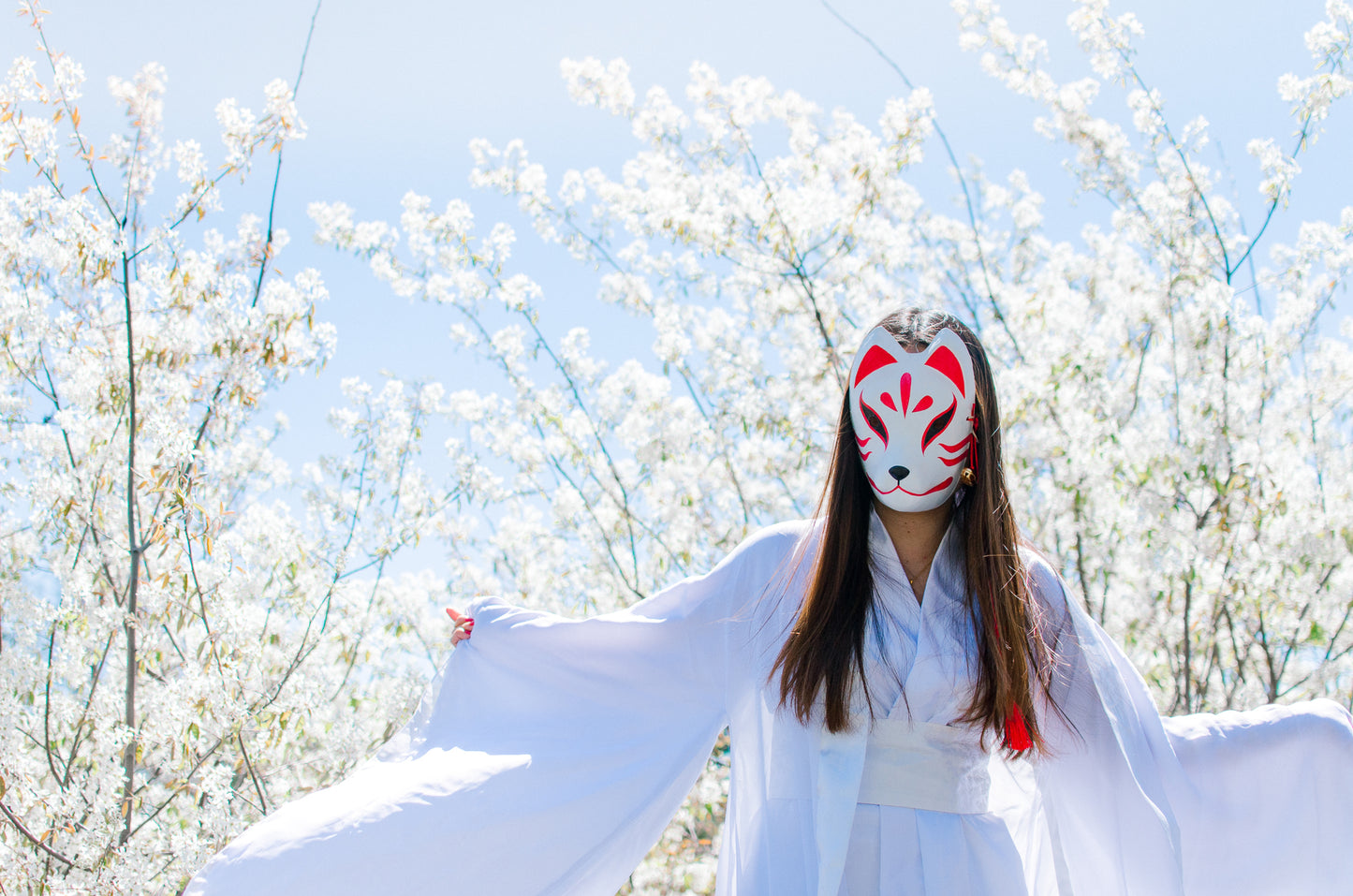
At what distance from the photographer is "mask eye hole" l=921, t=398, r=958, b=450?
1.74 meters

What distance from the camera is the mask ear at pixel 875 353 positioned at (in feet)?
5.83

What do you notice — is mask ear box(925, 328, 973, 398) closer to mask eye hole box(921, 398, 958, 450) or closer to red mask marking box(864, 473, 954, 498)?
mask eye hole box(921, 398, 958, 450)

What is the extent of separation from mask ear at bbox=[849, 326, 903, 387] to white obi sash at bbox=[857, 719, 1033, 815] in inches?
23.9

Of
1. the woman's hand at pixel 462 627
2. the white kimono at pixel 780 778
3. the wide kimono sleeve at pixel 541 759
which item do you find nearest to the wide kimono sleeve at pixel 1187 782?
the white kimono at pixel 780 778

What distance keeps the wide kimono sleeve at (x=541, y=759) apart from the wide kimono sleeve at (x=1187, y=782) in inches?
22.3

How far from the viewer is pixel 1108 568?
3900 millimetres

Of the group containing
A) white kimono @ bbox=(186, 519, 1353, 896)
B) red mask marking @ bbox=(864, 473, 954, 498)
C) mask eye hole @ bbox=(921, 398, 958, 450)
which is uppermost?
mask eye hole @ bbox=(921, 398, 958, 450)

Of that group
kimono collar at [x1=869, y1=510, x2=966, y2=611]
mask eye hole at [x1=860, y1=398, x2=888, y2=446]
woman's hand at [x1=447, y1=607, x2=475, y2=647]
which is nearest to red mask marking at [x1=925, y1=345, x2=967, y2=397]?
mask eye hole at [x1=860, y1=398, x2=888, y2=446]

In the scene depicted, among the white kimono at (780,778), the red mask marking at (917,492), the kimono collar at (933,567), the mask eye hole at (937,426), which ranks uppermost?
the mask eye hole at (937,426)

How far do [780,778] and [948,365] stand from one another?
759 millimetres

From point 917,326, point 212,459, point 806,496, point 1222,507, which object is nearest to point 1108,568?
point 1222,507

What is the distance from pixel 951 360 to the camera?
177cm

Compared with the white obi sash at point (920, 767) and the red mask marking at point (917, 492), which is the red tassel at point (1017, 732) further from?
the red mask marking at point (917, 492)

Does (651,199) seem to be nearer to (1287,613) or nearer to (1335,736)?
(1287,613)
